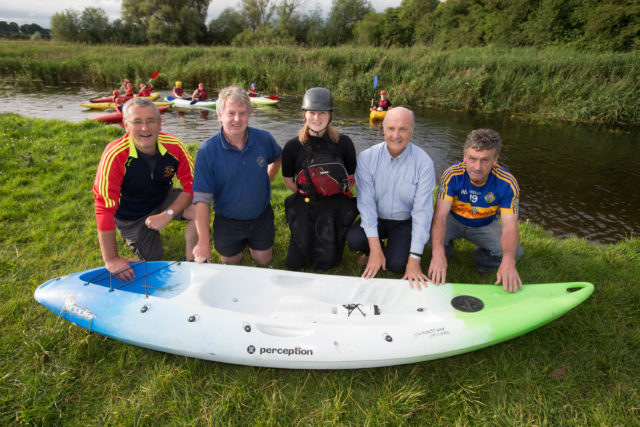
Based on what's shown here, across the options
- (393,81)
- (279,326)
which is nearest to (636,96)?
(393,81)

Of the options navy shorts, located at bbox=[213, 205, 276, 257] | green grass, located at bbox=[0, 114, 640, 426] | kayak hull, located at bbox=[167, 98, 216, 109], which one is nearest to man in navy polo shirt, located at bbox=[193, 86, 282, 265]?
navy shorts, located at bbox=[213, 205, 276, 257]

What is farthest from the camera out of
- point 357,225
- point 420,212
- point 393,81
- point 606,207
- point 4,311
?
point 393,81

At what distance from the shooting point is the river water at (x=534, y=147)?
5.64 m

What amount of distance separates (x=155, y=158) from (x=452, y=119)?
11.7 metres

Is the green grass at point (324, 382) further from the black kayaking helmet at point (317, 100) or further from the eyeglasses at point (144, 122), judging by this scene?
the black kayaking helmet at point (317, 100)

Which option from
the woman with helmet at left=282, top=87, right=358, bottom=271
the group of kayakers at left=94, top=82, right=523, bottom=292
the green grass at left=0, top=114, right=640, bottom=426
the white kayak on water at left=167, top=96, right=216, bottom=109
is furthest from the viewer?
the white kayak on water at left=167, top=96, right=216, bottom=109

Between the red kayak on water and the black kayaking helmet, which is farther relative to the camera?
the red kayak on water

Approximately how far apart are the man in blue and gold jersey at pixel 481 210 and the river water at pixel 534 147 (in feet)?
8.72

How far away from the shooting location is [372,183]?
3.04m

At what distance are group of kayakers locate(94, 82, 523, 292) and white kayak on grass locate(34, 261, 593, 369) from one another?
0.18 m

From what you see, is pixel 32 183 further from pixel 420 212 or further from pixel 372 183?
pixel 420 212

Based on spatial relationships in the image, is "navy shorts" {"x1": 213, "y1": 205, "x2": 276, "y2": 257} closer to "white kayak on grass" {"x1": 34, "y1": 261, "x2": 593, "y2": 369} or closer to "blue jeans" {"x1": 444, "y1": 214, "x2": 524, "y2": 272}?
"white kayak on grass" {"x1": 34, "y1": 261, "x2": 593, "y2": 369}

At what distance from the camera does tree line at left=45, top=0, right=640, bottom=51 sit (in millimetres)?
18672

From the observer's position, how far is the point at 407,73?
49.1 feet
